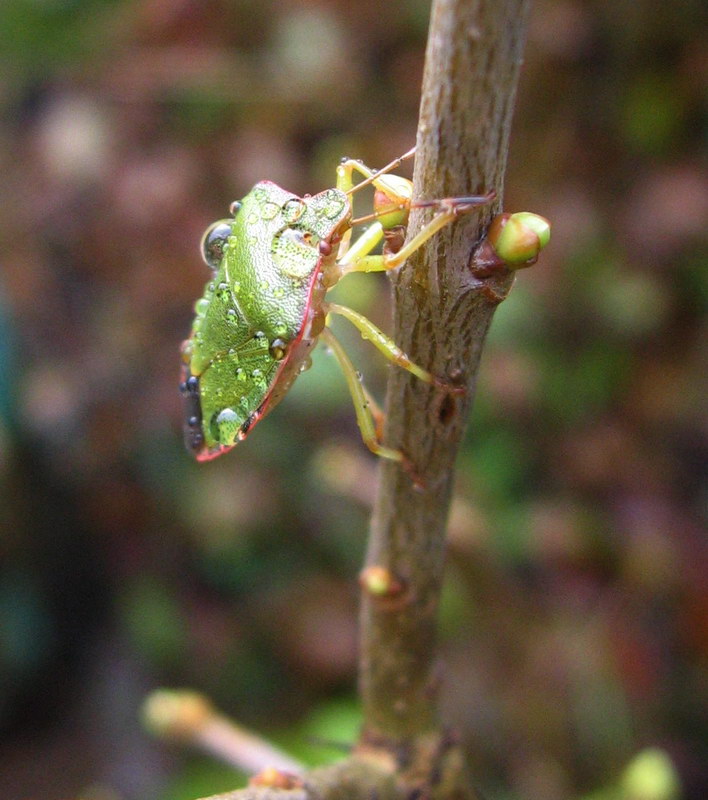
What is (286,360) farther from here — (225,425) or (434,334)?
(434,334)

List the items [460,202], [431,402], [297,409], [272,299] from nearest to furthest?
[460,202], [431,402], [272,299], [297,409]

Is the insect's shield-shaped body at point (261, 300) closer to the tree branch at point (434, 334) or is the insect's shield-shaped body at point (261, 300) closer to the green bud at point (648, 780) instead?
the tree branch at point (434, 334)

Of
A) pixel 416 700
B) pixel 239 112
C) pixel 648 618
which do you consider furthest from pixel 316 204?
pixel 239 112

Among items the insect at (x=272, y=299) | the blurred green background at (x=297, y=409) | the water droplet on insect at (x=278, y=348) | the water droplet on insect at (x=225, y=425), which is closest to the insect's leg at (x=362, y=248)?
the insect at (x=272, y=299)

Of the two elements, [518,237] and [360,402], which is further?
[360,402]

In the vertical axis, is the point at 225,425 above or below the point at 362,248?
below

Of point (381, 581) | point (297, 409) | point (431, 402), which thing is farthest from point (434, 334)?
point (297, 409)

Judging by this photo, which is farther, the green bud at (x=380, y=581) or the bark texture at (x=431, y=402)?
the green bud at (x=380, y=581)

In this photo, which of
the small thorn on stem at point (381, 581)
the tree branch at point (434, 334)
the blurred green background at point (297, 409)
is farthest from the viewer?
the blurred green background at point (297, 409)

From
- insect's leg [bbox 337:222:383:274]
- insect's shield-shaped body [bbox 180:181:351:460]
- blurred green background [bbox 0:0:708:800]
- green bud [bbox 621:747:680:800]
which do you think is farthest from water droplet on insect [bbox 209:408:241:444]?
blurred green background [bbox 0:0:708:800]
